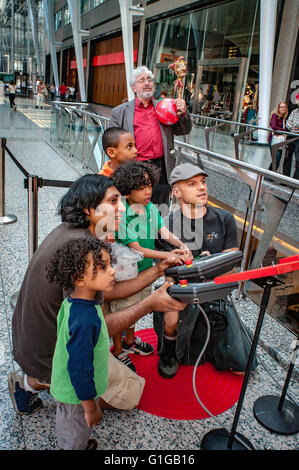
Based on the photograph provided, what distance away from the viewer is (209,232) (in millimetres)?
2432

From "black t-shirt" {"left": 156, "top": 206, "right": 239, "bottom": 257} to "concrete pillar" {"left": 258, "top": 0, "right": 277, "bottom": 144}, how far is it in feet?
23.1

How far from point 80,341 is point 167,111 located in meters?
2.39

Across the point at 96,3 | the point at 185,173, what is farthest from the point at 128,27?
the point at 96,3

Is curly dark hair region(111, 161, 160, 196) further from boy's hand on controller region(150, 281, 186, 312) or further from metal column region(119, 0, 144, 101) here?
metal column region(119, 0, 144, 101)

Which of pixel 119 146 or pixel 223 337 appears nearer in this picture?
pixel 223 337

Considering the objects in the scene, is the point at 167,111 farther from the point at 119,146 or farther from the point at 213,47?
the point at 213,47

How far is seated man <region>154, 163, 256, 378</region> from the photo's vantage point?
7.48 ft

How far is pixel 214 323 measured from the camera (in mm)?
2291

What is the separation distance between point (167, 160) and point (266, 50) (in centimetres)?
819

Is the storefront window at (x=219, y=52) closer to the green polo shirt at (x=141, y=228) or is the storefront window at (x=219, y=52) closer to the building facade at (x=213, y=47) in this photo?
the building facade at (x=213, y=47)

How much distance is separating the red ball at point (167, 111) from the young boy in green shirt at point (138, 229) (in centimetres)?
105

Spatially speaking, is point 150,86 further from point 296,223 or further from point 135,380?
point 135,380

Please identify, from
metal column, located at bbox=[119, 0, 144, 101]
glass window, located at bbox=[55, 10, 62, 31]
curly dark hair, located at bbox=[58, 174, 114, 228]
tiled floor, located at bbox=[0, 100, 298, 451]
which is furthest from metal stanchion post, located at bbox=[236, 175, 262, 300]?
glass window, located at bbox=[55, 10, 62, 31]

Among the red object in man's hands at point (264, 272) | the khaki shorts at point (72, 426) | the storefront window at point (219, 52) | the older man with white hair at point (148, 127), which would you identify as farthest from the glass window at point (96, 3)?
the khaki shorts at point (72, 426)
